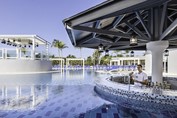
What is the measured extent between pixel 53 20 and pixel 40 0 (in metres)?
11.4

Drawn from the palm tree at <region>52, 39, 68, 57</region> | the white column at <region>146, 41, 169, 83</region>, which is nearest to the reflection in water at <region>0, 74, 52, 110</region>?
the white column at <region>146, 41, 169, 83</region>

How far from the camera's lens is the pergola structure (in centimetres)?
372

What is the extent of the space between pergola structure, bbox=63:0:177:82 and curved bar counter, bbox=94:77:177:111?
1583 millimetres

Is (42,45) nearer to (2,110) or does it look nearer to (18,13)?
(18,13)

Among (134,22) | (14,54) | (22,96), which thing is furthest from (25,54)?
(134,22)

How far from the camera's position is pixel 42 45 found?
103ft

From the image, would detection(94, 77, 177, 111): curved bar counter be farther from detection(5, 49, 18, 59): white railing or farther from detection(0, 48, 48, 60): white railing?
detection(5, 49, 18, 59): white railing

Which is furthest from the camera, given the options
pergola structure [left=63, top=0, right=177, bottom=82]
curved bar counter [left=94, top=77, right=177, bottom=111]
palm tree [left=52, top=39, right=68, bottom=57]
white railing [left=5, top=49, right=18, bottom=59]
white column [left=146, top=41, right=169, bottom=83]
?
palm tree [left=52, top=39, right=68, bottom=57]

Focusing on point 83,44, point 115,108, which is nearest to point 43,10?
point 83,44

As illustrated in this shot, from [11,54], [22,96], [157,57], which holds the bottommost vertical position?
[22,96]

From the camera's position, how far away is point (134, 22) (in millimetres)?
8609

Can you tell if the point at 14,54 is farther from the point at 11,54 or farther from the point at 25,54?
the point at 25,54

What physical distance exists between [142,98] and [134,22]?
3.55m

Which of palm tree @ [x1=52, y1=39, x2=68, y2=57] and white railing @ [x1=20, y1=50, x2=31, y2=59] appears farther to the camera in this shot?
palm tree @ [x1=52, y1=39, x2=68, y2=57]
